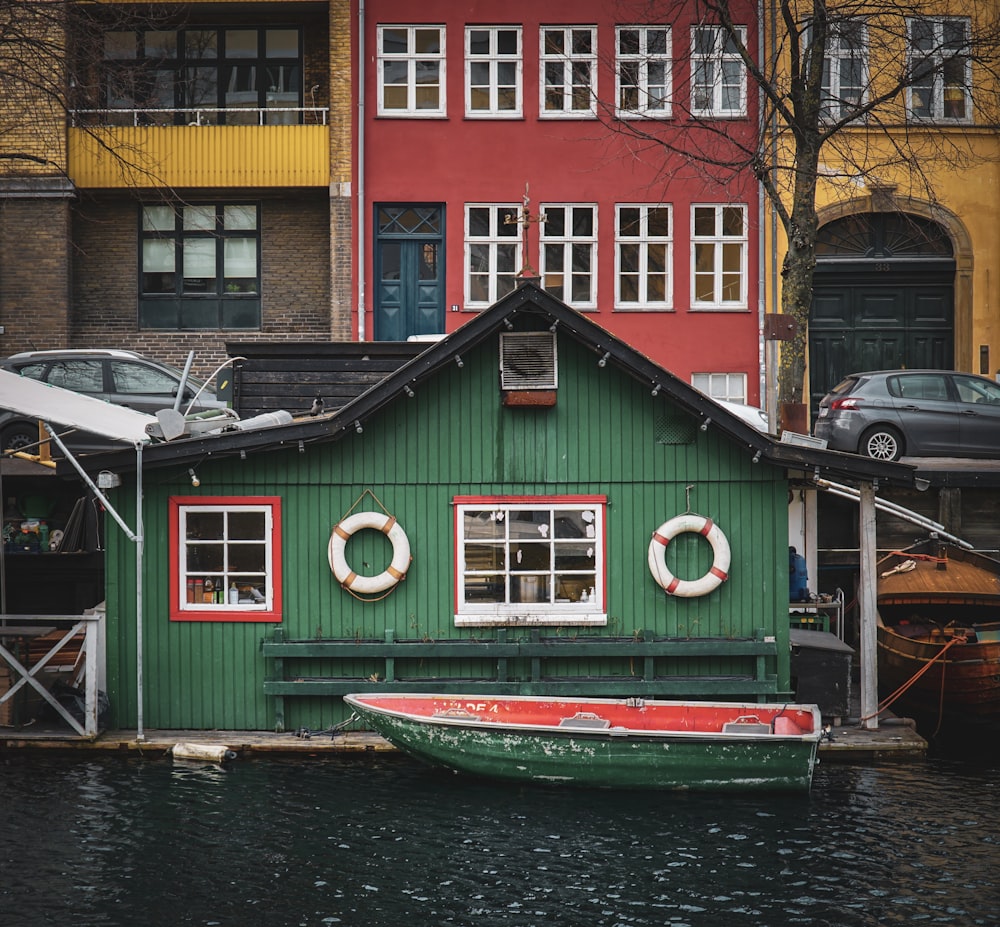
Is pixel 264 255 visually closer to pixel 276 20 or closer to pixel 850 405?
pixel 276 20

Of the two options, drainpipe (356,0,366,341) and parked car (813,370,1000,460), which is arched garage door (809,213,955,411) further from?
drainpipe (356,0,366,341)

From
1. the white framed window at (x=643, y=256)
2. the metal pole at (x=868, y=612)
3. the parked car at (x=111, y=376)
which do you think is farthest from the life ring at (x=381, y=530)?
the white framed window at (x=643, y=256)

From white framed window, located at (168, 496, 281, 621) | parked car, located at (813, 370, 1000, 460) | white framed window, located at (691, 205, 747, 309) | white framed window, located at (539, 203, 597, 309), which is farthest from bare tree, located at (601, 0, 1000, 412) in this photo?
white framed window, located at (168, 496, 281, 621)

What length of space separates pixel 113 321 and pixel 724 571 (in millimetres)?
18660

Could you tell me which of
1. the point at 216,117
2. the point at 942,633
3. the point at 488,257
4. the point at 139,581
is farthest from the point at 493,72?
the point at 139,581

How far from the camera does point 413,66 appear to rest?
30.2 metres

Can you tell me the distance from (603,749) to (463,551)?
300 cm

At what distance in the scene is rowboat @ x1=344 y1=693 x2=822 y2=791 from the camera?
14.9 m

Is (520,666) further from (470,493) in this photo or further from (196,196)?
(196,196)

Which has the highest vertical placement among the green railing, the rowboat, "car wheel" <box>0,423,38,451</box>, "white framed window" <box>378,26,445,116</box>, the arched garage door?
"white framed window" <box>378,26,445,116</box>

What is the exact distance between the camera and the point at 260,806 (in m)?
14.5

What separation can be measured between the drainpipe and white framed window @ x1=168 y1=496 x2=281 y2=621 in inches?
528

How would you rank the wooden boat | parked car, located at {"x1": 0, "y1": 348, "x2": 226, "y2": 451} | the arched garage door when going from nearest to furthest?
the wooden boat, parked car, located at {"x1": 0, "y1": 348, "x2": 226, "y2": 451}, the arched garage door

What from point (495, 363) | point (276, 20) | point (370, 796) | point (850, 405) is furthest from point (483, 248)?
point (370, 796)
